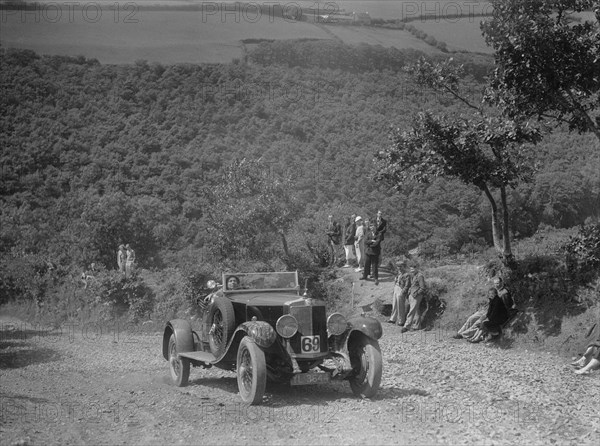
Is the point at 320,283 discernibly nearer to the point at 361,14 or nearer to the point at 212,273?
the point at 212,273

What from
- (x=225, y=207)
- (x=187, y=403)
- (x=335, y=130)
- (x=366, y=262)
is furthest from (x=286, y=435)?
(x=335, y=130)

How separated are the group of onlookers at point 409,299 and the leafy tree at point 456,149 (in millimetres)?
2102

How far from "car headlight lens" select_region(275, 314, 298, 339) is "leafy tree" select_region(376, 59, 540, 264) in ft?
23.2

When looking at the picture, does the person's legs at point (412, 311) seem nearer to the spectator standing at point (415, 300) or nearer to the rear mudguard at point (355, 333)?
the spectator standing at point (415, 300)

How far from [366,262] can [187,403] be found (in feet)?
37.0

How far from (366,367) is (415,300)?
7.20 meters

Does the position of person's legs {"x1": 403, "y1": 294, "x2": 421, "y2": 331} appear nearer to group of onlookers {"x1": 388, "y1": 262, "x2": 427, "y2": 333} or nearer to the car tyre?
group of onlookers {"x1": 388, "y1": 262, "x2": 427, "y2": 333}

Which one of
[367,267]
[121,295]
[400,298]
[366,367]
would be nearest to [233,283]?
[366,367]

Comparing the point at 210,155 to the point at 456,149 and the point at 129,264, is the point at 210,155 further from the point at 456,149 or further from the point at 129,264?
the point at 456,149

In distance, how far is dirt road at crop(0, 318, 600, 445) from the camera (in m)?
8.02

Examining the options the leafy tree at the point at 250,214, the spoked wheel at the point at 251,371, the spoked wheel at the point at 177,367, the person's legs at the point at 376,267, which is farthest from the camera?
the leafy tree at the point at 250,214

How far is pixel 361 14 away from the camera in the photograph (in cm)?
6556

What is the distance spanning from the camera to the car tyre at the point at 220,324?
408 inches

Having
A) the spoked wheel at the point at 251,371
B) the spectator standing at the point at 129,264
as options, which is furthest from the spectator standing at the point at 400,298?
the spectator standing at the point at 129,264
